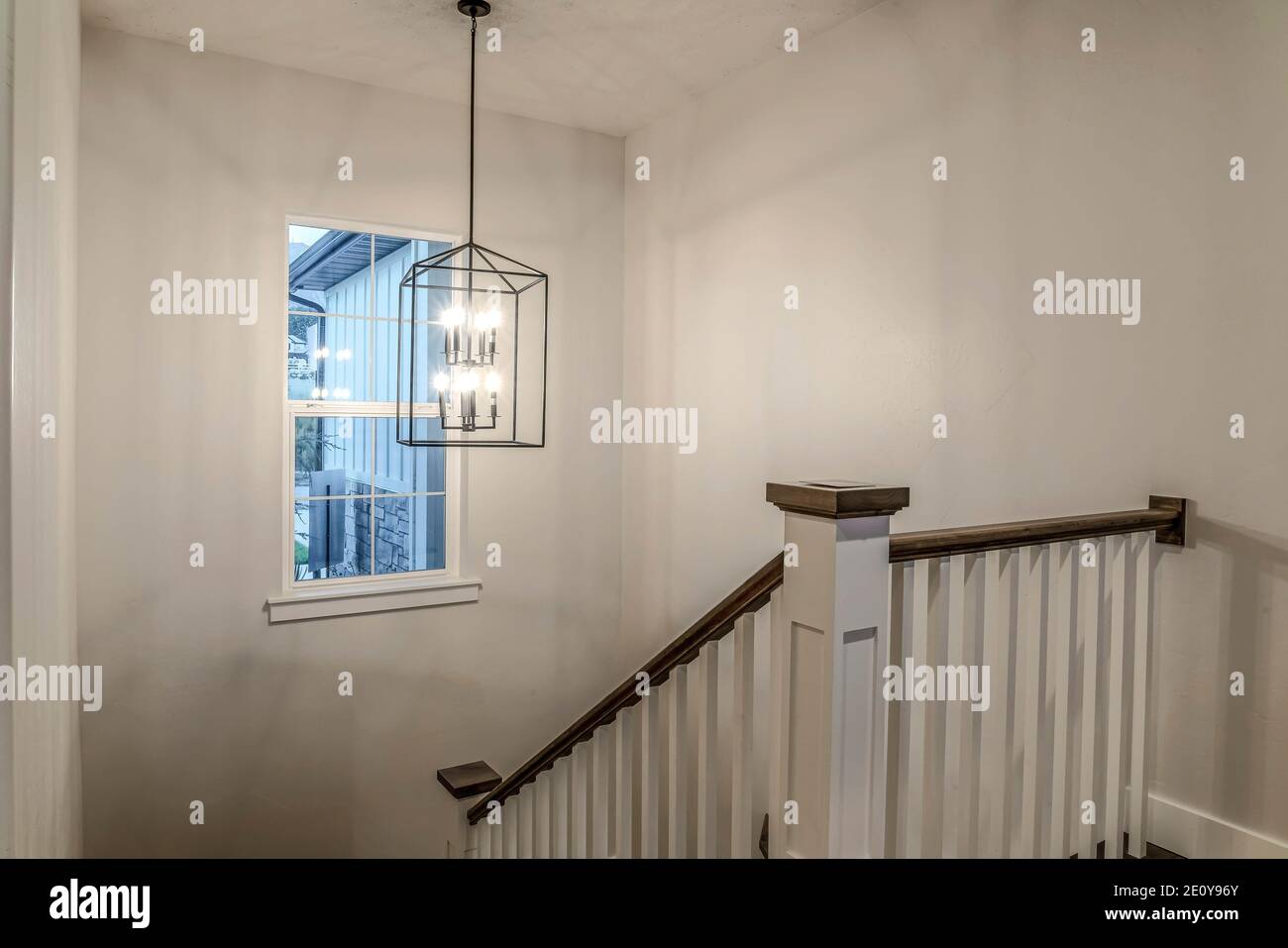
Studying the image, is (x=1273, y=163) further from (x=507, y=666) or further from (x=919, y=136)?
(x=507, y=666)

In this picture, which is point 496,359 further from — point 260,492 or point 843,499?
point 843,499

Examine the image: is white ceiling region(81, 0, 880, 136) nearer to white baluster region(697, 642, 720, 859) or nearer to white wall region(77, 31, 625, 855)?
white wall region(77, 31, 625, 855)

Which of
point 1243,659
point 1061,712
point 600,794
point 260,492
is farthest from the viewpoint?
point 260,492

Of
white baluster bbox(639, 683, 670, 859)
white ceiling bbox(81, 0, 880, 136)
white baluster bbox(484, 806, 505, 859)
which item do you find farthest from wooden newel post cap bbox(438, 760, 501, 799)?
white ceiling bbox(81, 0, 880, 136)

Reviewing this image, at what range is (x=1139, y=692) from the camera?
6.78ft

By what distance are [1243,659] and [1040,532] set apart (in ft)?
2.31

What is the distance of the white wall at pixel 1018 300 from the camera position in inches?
77.5

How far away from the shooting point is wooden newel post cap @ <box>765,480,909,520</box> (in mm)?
1462

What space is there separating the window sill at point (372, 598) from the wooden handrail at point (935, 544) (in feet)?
5.41

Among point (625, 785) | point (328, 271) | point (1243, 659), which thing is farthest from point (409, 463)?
point (1243, 659)

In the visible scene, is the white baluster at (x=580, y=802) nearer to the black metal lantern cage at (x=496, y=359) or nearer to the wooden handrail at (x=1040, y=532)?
the wooden handrail at (x=1040, y=532)
